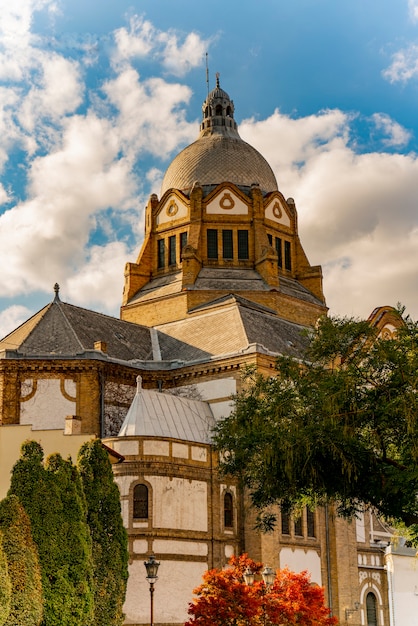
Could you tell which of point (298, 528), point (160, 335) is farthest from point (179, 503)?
point (160, 335)

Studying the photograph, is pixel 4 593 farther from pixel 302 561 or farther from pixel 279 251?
pixel 279 251

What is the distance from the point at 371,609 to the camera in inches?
1969

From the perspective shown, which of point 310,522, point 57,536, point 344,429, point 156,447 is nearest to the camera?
point 57,536

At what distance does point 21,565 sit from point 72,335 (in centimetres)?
2847

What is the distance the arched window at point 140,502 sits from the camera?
133 ft

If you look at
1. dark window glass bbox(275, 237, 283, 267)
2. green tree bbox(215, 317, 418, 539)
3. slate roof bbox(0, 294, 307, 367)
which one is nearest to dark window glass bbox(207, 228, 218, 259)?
dark window glass bbox(275, 237, 283, 267)

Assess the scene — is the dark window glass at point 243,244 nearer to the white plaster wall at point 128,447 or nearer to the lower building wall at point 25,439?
the white plaster wall at point 128,447

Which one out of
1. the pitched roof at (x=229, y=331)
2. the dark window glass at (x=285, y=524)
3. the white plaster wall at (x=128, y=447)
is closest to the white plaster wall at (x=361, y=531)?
the dark window glass at (x=285, y=524)

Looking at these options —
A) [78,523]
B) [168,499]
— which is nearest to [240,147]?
[168,499]

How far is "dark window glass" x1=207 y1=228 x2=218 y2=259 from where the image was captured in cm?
6081

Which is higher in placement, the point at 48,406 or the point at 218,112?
the point at 218,112

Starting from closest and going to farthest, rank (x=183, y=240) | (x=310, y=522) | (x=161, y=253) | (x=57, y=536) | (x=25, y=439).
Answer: (x=57, y=536), (x=25, y=439), (x=310, y=522), (x=183, y=240), (x=161, y=253)

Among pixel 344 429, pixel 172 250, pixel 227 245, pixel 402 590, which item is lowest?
pixel 402 590

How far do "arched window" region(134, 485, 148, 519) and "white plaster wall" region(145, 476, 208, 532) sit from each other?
35cm
